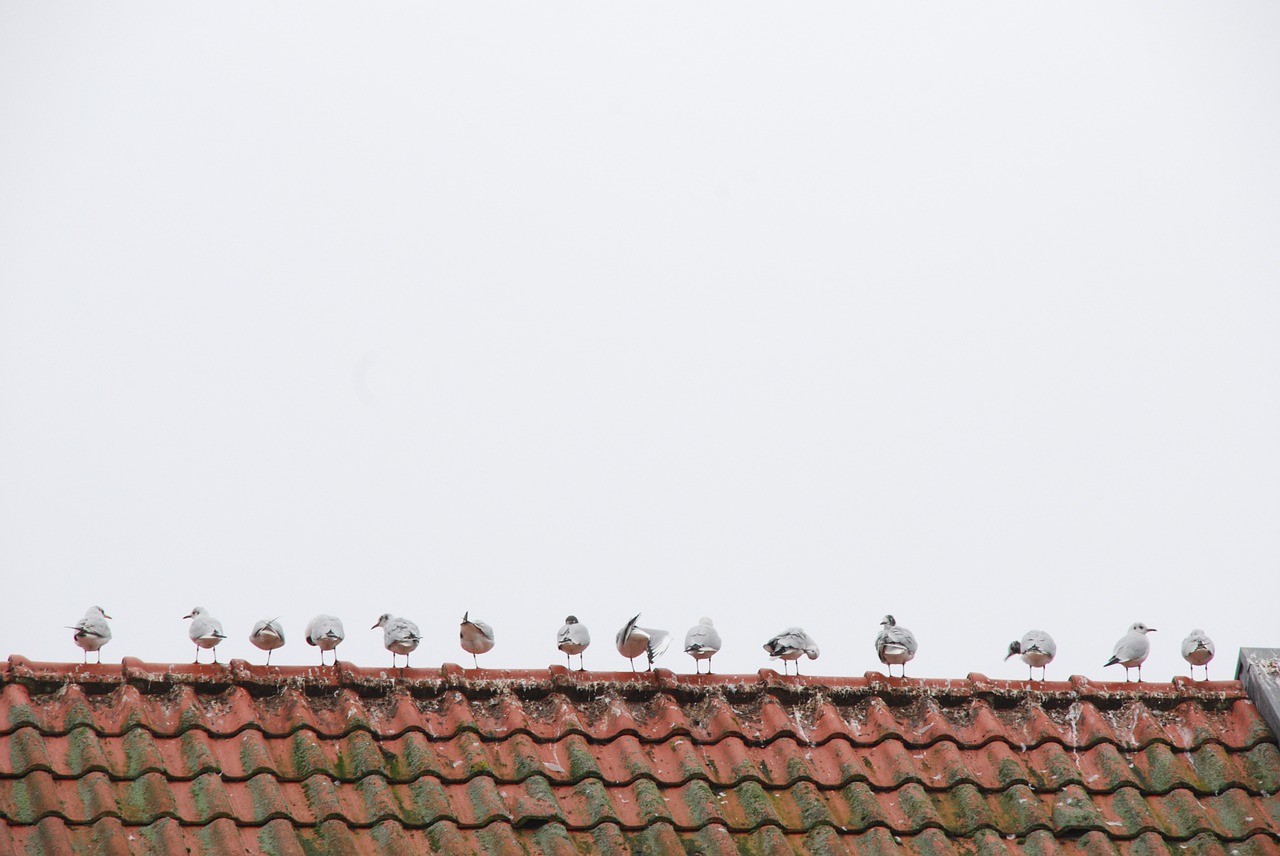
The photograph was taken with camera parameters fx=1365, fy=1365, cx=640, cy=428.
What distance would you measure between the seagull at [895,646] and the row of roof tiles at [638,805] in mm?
1433

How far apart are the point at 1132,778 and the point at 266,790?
3.93 meters

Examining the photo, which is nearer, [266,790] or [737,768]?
[266,790]

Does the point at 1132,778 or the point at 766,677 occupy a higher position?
the point at 766,677

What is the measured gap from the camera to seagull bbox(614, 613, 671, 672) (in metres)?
7.71

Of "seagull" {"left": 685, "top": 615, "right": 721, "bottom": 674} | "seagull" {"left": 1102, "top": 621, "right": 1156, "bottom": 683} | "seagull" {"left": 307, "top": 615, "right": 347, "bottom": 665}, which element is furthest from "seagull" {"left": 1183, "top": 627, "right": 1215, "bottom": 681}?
"seagull" {"left": 307, "top": 615, "right": 347, "bottom": 665}

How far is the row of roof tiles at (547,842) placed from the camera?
531 centimetres

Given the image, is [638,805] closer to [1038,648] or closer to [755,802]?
[755,802]

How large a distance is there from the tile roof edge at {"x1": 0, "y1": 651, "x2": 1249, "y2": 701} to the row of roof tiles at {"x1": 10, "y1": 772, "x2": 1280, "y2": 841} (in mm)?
743

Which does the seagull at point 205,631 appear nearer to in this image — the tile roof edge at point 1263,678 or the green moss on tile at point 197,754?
the green moss on tile at point 197,754

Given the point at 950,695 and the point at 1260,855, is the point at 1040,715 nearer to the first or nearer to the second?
the point at 950,695

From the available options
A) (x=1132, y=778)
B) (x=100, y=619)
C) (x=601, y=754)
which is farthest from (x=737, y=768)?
(x=100, y=619)

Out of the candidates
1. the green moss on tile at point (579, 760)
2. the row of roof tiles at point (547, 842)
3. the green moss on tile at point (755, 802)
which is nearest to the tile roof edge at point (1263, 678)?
the row of roof tiles at point (547, 842)

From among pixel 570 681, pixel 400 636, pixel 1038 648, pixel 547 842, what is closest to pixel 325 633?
pixel 400 636

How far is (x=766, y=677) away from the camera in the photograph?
6969 mm
